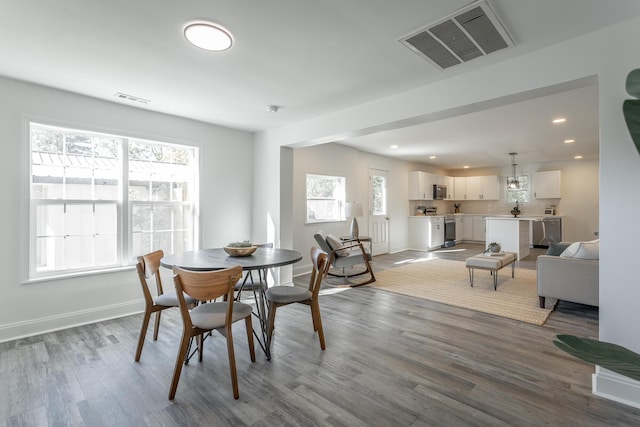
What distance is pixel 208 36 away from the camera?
219cm

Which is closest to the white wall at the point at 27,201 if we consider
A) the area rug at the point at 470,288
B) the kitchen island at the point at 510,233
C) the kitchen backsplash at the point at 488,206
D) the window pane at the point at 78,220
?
the window pane at the point at 78,220

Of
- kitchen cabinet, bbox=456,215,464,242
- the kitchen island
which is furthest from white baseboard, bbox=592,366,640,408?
kitchen cabinet, bbox=456,215,464,242

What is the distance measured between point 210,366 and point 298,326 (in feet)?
3.34

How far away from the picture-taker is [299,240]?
18.5 ft

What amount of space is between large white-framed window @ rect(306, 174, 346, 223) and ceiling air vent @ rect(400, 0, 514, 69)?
143 inches

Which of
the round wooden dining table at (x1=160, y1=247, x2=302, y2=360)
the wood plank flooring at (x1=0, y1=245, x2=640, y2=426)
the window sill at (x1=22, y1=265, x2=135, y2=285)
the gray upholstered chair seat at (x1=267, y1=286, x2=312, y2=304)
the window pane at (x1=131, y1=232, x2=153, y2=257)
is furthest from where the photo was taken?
the window pane at (x1=131, y1=232, x2=153, y2=257)

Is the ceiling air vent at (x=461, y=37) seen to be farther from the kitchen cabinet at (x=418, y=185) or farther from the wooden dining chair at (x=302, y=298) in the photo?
the kitchen cabinet at (x=418, y=185)

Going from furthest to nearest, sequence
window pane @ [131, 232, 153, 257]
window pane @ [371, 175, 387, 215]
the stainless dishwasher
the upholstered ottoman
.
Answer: the stainless dishwasher < window pane @ [371, 175, 387, 215] < the upholstered ottoman < window pane @ [131, 232, 153, 257]

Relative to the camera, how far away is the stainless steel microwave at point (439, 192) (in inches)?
364

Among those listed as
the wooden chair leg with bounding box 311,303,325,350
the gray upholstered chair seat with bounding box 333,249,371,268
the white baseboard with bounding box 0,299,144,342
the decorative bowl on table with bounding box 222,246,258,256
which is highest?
the decorative bowl on table with bounding box 222,246,258,256

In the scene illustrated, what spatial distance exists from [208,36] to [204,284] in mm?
1713

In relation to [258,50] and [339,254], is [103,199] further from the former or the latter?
[339,254]

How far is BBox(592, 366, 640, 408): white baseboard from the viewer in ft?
6.31

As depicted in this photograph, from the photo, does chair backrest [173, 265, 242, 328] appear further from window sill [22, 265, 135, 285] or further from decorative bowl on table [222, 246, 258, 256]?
window sill [22, 265, 135, 285]
